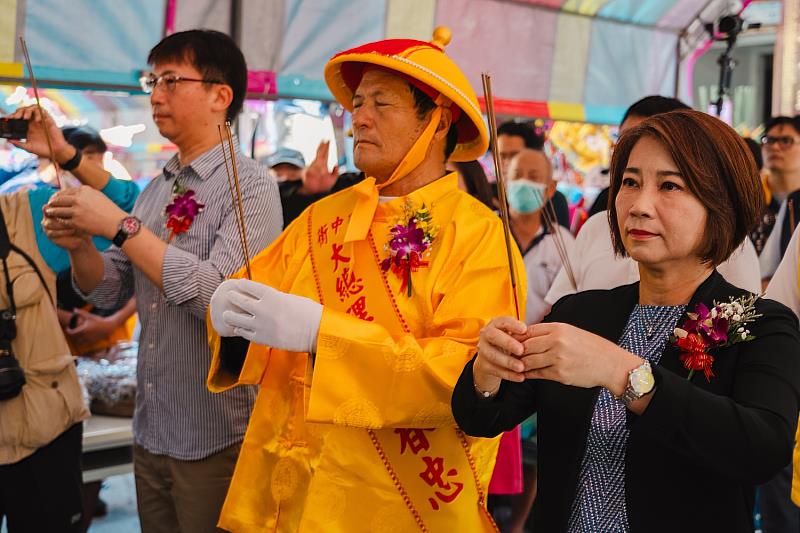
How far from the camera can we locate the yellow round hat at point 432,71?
1985 millimetres

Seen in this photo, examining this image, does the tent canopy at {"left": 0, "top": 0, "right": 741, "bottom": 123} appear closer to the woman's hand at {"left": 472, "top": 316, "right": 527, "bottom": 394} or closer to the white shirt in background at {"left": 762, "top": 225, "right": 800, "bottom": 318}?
the white shirt in background at {"left": 762, "top": 225, "right": 800, "bottom": 318}

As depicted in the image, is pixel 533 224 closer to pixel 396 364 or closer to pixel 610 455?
pixel 396 364

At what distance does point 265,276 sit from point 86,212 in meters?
0.47

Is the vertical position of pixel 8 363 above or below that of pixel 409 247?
below

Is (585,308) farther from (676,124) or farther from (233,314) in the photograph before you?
(233,314)

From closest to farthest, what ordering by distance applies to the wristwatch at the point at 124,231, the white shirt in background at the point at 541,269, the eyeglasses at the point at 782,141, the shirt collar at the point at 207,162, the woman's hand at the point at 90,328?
the wristwatch at the point at 124,231, the shirt collar at the point at 207,162, the white shirt in background at the point at 541,269, the woman's hand at the point at 90,328, the eyeglasses at the point at 782,141

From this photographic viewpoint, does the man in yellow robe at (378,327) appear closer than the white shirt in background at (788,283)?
Yes

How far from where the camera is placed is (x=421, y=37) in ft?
12.8

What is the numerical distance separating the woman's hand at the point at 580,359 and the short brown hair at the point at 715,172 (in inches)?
12.8

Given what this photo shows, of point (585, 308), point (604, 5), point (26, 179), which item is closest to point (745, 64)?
point (604, 5)

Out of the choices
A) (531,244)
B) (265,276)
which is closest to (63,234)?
(265,276)

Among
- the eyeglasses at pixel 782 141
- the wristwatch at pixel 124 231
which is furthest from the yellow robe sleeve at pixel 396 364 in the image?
the eyeglasses at pixel 782 141

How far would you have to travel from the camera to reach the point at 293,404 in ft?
6.96

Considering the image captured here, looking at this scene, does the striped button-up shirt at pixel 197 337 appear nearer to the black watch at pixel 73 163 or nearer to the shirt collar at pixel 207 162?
the shirt collar at pixel 207 162
